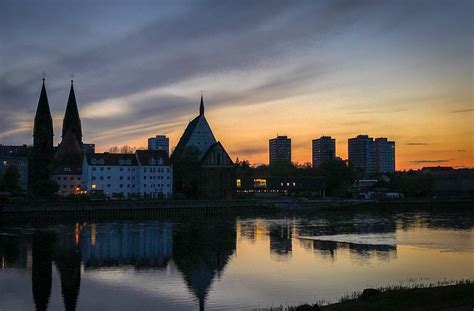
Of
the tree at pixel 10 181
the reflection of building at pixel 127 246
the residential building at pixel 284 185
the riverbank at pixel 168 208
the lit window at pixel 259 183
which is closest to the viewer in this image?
the reflection of building at pixel 127 246

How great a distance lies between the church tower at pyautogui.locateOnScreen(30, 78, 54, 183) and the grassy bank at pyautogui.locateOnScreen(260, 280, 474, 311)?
12081 cm

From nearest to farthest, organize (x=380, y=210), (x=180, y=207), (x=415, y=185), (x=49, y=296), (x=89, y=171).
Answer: (x=49, y=296) → (x=180, y=207) → (x=89, y=171) → (x=380, y=210) → (x=415, y=185)

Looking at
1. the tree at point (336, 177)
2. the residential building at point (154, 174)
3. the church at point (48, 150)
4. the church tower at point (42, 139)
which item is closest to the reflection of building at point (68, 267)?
the residential building at point (154, 174)

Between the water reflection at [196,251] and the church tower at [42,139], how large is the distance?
66.5 metres

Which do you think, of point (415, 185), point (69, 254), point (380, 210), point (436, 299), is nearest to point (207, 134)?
point (380, 210)

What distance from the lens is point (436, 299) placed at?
23.8 meters

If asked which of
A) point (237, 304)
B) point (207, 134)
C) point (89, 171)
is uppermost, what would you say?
point (207, 134)

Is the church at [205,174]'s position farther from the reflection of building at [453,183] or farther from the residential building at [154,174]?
the reflection of building at [453,183]

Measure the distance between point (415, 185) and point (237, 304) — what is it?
491ft

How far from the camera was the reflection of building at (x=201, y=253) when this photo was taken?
3494 cm

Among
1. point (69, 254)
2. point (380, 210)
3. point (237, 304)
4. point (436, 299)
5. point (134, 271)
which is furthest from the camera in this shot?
point (380, 210)

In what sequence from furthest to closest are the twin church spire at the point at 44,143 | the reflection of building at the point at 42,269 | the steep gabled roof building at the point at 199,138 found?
the steep gabled roof building at the point at 199,138 → the twin church spire at the point at 44,143 → the reflection of building at the point at 42,269

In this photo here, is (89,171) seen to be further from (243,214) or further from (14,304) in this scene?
(14,304)

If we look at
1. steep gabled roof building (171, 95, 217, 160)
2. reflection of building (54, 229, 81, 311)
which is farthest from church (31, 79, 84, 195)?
reflection of building (54, 229, 81, 311)
